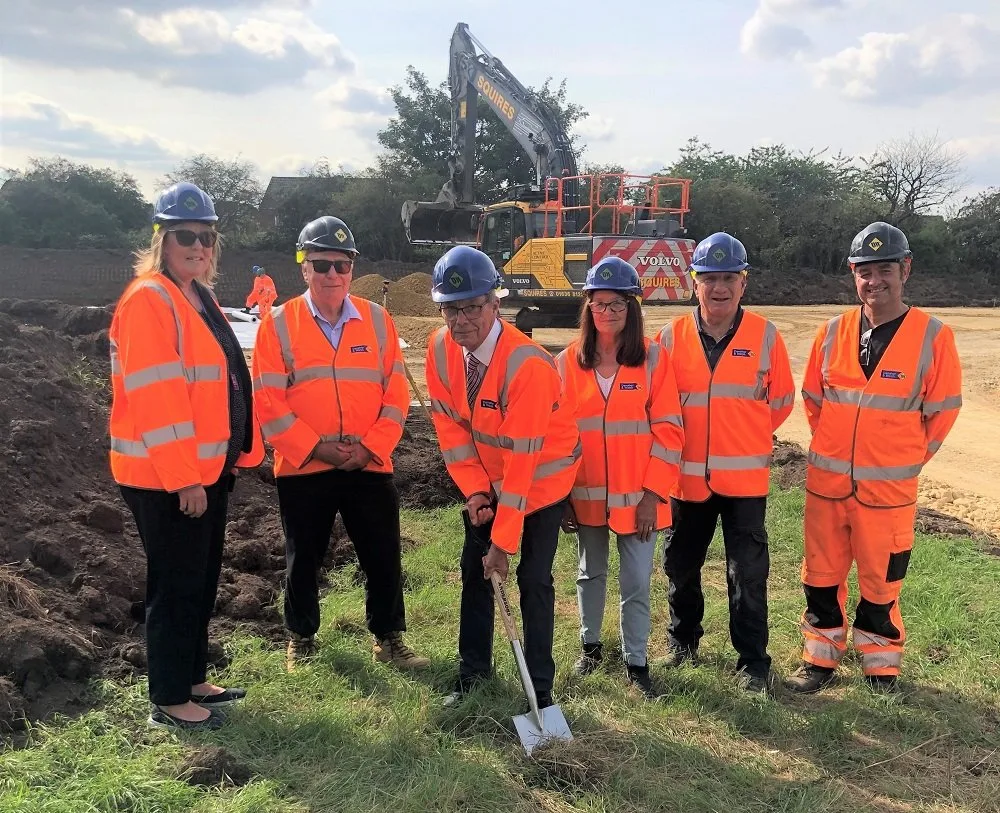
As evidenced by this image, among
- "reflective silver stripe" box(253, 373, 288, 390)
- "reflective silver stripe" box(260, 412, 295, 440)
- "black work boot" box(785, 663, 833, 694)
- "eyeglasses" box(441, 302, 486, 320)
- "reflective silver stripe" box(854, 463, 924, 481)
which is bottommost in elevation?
"black work boot" box(785, 663, 833, 694)

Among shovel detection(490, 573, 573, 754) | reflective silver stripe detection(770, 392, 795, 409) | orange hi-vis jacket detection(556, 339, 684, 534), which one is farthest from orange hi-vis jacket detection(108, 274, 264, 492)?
reflective silver stripe detection(770, 392, 795, 409)

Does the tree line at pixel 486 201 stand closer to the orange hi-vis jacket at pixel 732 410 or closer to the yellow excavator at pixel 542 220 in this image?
the yellow excavator at pixel 542 220

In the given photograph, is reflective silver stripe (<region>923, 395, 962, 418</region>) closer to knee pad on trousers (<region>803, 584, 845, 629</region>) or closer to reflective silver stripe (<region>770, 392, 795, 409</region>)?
reflective silver stripe (<region>770, 392, 795, 409</region>)

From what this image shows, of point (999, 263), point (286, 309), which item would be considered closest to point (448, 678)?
point (286, 309)

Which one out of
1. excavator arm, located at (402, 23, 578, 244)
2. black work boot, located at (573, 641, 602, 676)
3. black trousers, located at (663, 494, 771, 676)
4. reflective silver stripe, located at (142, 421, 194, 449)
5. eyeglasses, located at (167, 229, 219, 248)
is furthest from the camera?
excavator arm, located at (402, 23, 578, 244)

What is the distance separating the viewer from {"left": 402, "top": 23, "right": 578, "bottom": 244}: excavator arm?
52.6ft

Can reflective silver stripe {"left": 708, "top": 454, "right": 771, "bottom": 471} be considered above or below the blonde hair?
below

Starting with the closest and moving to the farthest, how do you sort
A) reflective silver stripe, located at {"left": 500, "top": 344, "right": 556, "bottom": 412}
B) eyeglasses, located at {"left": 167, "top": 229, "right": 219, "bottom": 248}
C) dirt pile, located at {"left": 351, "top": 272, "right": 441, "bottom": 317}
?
reflective silver stripe, located at {"left": 500, "top": 344, "right": 556, "bottom": 412} → eyeglasses, located at {"left": 167, "top": 229, "right": 219, "bottom": 248} → dirt pile, located at {"left": 351, "top": 272, "right": 441, "bottom": 317}

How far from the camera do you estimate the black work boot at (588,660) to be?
3.86m

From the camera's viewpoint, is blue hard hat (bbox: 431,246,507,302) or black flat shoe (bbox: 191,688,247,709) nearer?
blue hard hat (bbox: 431,246,507,302)

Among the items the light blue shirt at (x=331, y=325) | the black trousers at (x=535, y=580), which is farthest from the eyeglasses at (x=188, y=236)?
the black trousers at (x=535, y=580)

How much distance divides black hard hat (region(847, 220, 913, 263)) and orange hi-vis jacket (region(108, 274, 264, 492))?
297 centimetres

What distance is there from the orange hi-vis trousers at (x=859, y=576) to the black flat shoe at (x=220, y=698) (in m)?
2.76

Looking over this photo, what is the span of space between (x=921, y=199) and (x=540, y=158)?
25.3 m
